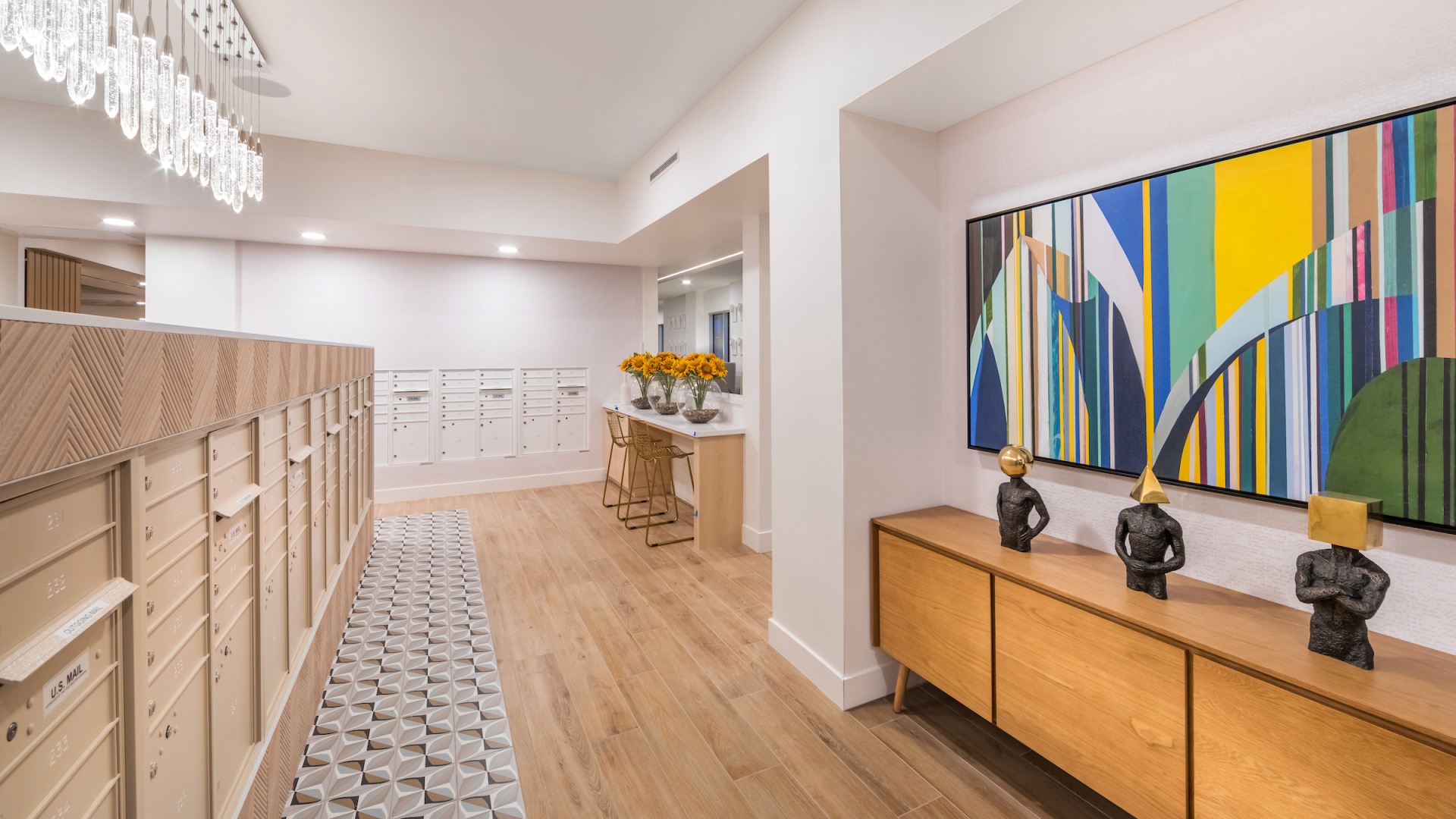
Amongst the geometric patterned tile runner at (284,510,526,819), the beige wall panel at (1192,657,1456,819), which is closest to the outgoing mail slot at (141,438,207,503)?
the geometric patterned tile runner at (284,510,526,819)

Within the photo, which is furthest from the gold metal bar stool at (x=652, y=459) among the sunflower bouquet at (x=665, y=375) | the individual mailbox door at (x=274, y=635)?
the individual mailbox door at (x=274, y=635)

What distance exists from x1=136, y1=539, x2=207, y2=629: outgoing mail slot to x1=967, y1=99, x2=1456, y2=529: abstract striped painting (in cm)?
215

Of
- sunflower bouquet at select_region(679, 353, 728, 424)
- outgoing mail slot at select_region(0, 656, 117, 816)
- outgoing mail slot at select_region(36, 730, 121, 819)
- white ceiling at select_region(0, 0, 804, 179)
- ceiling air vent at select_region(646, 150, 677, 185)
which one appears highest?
white ceiling at select_region(0, 0, 804, 179)

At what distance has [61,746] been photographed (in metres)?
0.67

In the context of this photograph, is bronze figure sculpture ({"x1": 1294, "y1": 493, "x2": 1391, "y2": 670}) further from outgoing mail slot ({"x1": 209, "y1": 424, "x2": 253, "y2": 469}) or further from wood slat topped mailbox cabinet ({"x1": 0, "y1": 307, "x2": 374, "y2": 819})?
outgoing mail slot ({"x1": 209, "y1": 424, "x2": 253, "y2": 469})

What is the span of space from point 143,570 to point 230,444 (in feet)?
1.59

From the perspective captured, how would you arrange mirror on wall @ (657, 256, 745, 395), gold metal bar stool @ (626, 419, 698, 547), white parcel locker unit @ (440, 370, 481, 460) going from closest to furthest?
gold metal bar stool @ (626, 419, 698, 547)
mirror on wall @ (657, 256, 745, 395)
white parcel locker unit @ (440, 370, 481, 460)

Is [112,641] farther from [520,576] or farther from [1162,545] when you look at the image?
[520,576]

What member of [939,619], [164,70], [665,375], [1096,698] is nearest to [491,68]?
[164,70]

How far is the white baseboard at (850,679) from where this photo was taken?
6.79ft

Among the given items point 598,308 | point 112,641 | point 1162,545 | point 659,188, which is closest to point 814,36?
point 659,188

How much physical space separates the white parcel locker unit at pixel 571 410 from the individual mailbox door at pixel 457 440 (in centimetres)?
76

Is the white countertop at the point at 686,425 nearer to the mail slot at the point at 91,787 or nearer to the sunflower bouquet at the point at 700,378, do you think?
the sunflower bouquet at the point at 700,378

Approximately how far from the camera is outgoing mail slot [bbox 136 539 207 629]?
0.87 m
